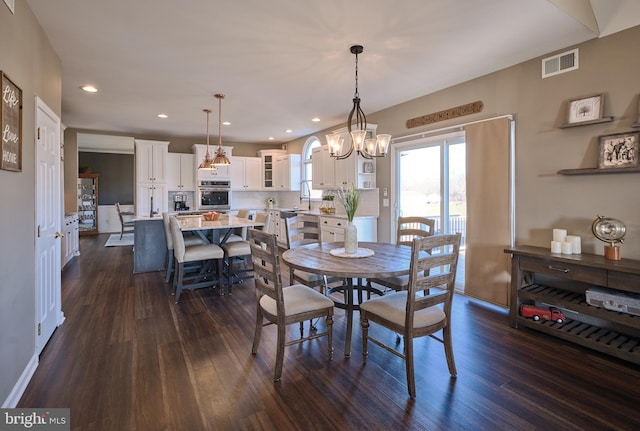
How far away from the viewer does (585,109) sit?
2.81m

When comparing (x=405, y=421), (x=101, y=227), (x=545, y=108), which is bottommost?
(x=405, y=421)

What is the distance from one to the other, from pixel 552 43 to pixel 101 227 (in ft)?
37.5

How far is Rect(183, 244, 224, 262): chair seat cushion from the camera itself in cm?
381

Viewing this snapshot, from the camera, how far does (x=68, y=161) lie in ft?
21.0

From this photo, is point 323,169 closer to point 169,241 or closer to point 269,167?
point 269,167

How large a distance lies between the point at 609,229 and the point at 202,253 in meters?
4.03

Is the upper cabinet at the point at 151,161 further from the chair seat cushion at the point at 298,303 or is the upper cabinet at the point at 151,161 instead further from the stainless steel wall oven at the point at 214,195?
the chair seat cushion at the point at 298,303

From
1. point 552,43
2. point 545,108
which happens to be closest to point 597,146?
point 545,108

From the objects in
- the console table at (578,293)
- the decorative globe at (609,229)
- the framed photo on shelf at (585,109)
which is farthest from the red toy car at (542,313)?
the framed photo on shelf at (585,109)

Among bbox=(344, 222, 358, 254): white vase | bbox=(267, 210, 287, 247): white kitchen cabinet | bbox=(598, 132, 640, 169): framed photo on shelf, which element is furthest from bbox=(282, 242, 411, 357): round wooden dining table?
bbox=(267, 210, 287, 247): white kitchen cabinet

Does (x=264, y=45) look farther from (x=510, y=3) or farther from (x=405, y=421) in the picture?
(x=405, y=421)

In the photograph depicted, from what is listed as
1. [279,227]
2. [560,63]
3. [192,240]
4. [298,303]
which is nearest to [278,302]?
[298,303]

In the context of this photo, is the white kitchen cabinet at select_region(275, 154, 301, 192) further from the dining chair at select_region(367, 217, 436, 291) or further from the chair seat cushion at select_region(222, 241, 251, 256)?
the dining chair at select_region(367, 217, 436, 291)

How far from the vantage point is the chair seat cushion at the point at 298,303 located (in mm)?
2240
